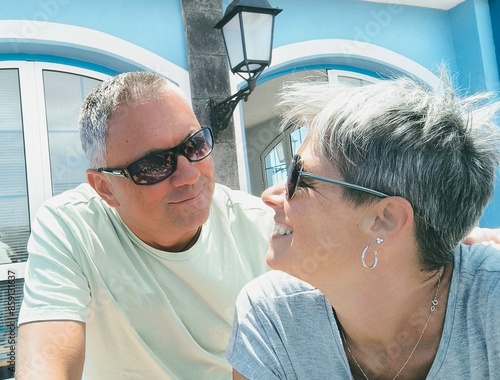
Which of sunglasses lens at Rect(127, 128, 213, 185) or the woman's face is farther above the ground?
sunglasses lens at Rect(127, 128, 213, 185)

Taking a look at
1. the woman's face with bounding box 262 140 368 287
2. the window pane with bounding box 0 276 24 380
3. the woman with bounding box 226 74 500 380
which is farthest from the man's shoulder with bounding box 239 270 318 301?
the window pane with bounding box 0 276 24 380

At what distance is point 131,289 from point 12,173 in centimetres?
262

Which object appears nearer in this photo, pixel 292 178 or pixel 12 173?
pixel 292 178

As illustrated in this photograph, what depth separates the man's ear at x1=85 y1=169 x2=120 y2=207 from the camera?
6.64 ft

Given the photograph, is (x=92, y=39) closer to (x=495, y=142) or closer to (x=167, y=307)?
(x=167, y=307)

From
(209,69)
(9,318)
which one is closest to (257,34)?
(209,69)

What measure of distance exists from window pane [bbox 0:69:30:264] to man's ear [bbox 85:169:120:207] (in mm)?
2245

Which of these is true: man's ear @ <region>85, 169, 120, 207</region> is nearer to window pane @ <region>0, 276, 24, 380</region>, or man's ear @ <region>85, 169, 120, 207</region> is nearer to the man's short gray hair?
the man's short gray hair

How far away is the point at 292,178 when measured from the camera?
1.48 metres

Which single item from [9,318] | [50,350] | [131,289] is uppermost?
[131,289]

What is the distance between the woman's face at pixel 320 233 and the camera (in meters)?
1.42

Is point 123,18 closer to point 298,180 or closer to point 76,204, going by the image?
point 76,204

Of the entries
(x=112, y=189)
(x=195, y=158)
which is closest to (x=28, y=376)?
(x=112, y=189)

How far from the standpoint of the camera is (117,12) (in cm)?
447
